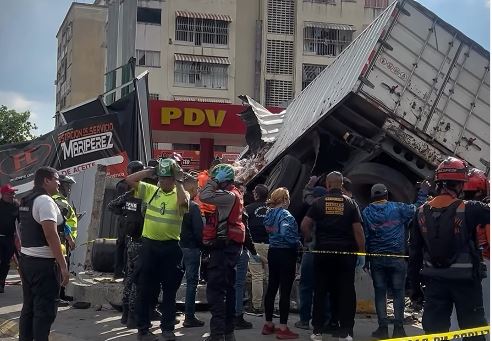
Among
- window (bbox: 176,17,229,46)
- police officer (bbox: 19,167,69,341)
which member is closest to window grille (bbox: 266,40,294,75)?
window (bbox: 176,17,229,46)

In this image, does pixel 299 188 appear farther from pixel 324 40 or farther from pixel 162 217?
pixel 324 40

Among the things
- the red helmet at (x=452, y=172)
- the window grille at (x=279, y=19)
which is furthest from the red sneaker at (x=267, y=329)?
the window grille at (x=279, y=19)

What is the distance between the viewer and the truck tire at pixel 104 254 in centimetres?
1041

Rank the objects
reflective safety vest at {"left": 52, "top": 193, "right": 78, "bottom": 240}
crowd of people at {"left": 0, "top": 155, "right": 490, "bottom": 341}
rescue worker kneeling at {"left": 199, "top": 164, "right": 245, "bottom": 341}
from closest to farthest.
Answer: crowd of people at {"left": 0, "top": 155, "right": 490, "bottom": 341} < rescue worker kneeling at {"left": 199, "top": 164, "right": 245, "bottom": 341} < reflective safety vest at {"left": 52, "top": 193, "right": 78, "bottom": 240}

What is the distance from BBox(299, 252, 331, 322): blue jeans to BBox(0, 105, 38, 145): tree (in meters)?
44.5

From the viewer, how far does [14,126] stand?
1977 inches

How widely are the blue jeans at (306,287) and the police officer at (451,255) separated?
251cm

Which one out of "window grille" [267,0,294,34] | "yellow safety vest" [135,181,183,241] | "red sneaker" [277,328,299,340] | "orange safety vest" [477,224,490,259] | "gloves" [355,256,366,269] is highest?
"window grille" [267,0,294,34]

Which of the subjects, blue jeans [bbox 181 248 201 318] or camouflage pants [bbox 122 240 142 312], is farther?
blue jeans [bbox 181 248 201 318]

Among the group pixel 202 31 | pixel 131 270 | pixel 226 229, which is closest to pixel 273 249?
pixel 226 229

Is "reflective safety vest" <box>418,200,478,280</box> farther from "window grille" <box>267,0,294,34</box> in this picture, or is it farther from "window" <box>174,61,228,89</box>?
"window grille" <box>267,0,294,34</box>

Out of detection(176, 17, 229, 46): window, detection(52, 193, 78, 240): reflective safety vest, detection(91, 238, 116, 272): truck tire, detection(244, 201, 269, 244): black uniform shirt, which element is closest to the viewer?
detection(52, 193, 78, 240): reflective safety vest

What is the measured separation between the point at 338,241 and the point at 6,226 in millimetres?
6221

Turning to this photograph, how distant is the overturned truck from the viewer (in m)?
10.6
